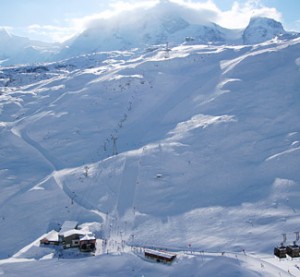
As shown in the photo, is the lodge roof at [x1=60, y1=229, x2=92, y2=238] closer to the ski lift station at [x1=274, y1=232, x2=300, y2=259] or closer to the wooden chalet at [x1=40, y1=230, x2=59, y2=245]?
the wooden chalet at [x1=40, y1=230, x2=59, y2=245]

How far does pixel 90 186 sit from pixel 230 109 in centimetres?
2341

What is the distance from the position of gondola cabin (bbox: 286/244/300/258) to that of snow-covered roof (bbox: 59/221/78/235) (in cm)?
1850

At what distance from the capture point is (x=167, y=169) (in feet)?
149

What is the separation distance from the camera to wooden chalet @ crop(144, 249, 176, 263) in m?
31.1

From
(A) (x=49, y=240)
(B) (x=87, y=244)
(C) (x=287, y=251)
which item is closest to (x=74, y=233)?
(B) (x=87, y=244)

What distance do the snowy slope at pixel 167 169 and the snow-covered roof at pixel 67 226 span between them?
1740 mm

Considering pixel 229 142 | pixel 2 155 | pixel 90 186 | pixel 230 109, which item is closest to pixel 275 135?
pixel 229 142

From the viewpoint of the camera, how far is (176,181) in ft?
141

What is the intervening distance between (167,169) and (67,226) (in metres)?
13.3

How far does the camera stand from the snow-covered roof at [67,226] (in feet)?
120

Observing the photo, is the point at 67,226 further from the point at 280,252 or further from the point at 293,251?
the point at 293,251

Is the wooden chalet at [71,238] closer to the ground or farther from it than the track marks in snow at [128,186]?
closer to the ground

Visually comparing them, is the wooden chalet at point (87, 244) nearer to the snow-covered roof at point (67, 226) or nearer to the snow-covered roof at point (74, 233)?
the snow-covered roof at point (74, 233)

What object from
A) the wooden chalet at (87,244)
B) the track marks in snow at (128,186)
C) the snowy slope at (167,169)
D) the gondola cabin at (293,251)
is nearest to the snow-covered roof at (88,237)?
the wooden chalet at (87,244)
